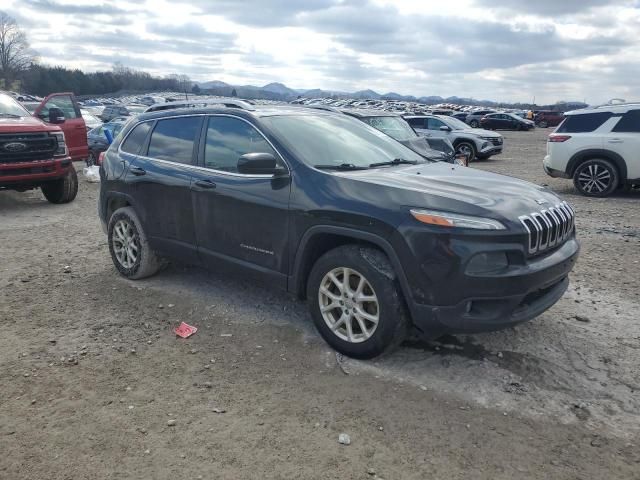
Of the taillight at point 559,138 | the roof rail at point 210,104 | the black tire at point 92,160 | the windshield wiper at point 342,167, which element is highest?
the roof rail at point 210,104

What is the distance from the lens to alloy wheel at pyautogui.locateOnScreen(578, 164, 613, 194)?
409 inches

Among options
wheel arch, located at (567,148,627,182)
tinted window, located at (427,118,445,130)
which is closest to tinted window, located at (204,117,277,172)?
wheel arch, located at (567,148,627,182)

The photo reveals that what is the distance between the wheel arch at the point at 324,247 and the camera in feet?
11.5

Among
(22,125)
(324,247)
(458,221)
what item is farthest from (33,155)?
(458,221)

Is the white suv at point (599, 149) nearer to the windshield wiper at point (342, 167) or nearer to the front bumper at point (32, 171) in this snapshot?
the windshield wiper at point (342, 167)

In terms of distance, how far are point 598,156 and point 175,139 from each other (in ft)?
28.0

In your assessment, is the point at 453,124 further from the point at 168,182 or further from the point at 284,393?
the point at 284,393

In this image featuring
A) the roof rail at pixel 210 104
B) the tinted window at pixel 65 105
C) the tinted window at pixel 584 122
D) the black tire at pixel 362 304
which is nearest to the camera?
the black tire at pixel 362 304

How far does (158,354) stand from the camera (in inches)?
159

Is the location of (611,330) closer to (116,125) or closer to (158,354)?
(158,354)

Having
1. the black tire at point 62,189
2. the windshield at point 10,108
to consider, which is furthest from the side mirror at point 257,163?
the windshield at point 10,108

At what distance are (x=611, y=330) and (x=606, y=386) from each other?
1.00m

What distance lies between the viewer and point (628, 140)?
1004 centimetres

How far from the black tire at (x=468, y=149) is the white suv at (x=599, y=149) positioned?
24.0ft
